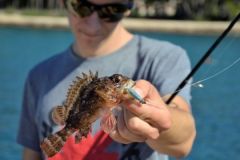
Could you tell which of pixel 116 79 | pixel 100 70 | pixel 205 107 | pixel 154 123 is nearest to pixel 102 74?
pixel 100 70

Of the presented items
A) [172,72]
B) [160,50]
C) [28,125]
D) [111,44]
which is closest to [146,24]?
[28,125]

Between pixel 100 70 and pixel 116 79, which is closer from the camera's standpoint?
pixel 116 79

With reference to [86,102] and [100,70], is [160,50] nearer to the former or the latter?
[100,70]

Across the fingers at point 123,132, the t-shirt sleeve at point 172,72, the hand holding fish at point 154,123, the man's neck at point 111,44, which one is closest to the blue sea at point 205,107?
the t-shirt sleeve at point 172,72

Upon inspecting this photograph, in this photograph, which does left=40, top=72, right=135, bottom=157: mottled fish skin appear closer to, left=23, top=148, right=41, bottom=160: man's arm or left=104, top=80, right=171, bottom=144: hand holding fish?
left=104, top=80, right=171, bottom=144: hand holding fish

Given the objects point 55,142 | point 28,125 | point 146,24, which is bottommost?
point 146,24

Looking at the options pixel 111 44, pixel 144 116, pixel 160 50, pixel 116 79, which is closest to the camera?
pixel 116 79

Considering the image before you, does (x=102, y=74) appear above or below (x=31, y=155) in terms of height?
above

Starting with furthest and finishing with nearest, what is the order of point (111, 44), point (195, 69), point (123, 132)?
point (111, 44)
point (195, 69)
point (123, 132)
